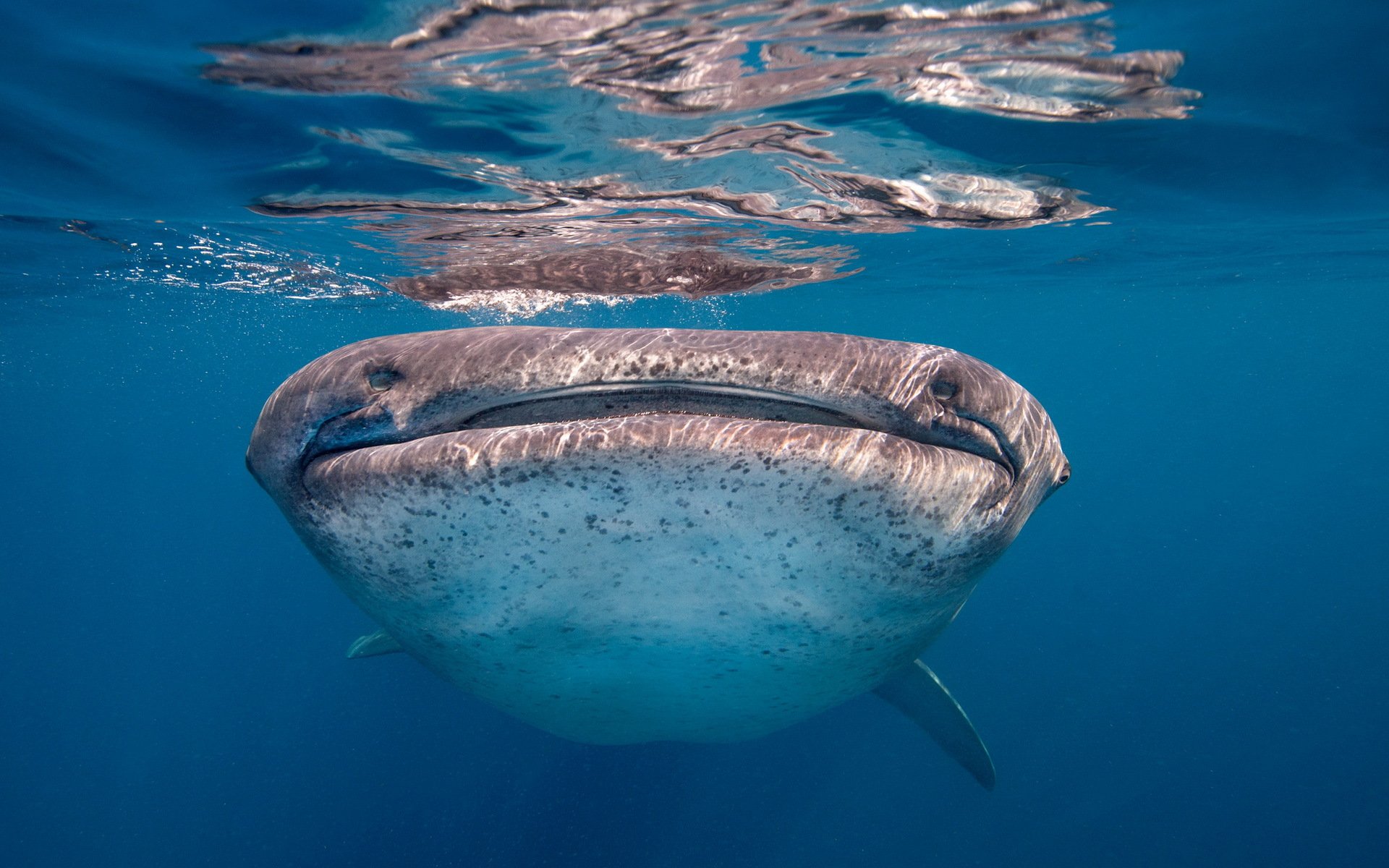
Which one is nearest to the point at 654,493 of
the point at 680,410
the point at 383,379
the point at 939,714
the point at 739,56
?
the point at 680,410

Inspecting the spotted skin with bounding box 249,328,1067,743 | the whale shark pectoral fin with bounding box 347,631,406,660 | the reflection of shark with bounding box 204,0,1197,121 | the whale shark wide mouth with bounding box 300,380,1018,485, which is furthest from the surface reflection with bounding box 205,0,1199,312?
the whale shark pectoral fin with bounding box 347,631,406,660

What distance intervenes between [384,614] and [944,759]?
17.8 meters

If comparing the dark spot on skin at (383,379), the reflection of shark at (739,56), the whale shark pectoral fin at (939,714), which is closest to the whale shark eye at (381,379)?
the dark spot on skin at (383,379)

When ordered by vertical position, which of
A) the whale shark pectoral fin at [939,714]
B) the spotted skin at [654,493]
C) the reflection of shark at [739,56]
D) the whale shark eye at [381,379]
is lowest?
the whale shark pectoral fin at [939,714]

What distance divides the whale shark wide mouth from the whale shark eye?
0.71ft

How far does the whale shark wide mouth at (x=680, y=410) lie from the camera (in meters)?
2.81

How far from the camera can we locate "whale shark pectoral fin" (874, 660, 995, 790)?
303 inches

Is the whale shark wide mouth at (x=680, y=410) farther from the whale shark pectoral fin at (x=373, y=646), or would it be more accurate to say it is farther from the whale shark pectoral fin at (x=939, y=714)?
the whale shark pectoral fin at (x=373, y=646)

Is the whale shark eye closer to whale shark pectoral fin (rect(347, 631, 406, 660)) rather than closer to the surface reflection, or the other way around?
the surface reflection

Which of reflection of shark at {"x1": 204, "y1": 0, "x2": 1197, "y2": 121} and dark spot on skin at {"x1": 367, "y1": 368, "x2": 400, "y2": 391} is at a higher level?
reflection of shark at {"x1": 204, "y1": 0, "x2": 1197, "y2": 121}

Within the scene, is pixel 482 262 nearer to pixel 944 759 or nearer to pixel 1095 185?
pixel 1095 185

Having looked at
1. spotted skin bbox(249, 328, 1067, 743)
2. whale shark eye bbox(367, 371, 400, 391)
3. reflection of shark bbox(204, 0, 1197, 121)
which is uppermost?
reflection of shark bbox(204, 0, 1197, 121)

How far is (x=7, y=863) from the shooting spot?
19031 millimetres

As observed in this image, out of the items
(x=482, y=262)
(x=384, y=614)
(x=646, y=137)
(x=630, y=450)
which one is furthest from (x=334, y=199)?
(x=630, y=450)
